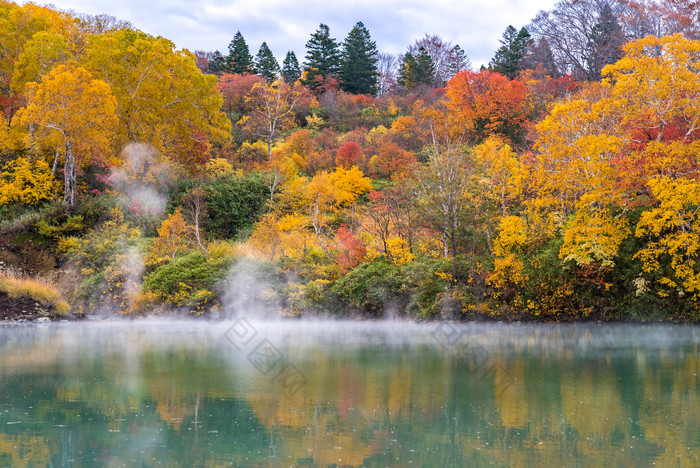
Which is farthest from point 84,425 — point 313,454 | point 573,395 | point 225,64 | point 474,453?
point 225,64

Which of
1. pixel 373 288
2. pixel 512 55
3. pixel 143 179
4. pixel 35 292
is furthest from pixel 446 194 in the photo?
Answer: pixel 512 55

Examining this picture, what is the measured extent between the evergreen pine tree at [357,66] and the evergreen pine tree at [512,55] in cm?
1184

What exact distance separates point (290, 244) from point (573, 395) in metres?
15.5

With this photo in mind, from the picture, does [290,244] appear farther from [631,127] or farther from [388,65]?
[388,65]

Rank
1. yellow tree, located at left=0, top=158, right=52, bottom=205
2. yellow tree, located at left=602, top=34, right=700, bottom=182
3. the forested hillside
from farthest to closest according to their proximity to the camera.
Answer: yellow tree, located at left=0, top=158, right=52, bottom=205, the forested hillside, yellow tree, located at left=602, top=34, right=700, bottom=182

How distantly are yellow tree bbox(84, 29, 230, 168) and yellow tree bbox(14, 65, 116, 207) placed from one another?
272cm

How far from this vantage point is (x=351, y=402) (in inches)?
372

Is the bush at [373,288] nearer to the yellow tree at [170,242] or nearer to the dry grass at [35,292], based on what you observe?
the yellow tree at [170,242]

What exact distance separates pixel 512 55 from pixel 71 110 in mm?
36516

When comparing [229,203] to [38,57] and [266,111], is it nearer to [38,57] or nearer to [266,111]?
[38,57]

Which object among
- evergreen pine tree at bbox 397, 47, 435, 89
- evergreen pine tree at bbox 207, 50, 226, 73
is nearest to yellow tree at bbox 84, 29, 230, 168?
evergreen pine tree at bbox 207, 50, 226, 73

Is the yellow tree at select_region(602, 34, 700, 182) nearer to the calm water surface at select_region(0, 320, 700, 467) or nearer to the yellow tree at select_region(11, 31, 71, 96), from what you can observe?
the calm water surface at select_region(0, 320, 700, 467)

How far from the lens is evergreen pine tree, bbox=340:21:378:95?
59656 mm

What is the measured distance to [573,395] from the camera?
32.6 feet
